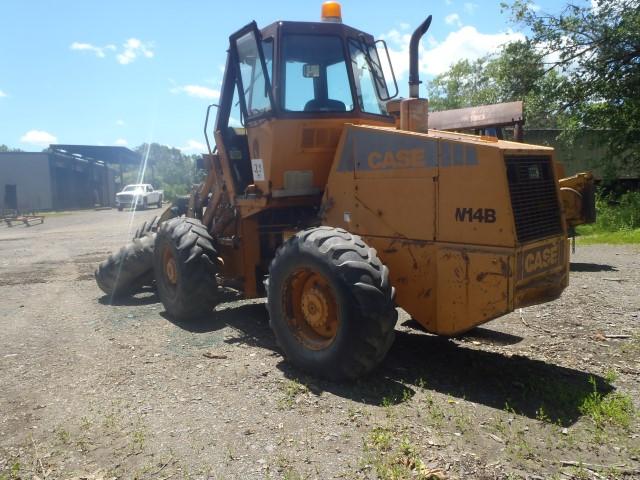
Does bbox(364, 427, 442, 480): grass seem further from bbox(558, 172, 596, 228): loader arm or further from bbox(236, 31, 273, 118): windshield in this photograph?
bbox(558, 172, 596, 228): loader arm

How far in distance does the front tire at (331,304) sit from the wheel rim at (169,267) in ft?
6.75

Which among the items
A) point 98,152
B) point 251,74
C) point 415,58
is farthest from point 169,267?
point 98,152

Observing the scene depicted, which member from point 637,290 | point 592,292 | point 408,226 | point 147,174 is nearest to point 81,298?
point 408,226

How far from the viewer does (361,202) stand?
507 centimetres

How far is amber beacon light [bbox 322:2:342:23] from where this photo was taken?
228 inches

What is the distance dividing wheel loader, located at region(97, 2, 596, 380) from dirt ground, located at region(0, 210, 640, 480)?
450 millimetres

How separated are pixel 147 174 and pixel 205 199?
66.3 meters

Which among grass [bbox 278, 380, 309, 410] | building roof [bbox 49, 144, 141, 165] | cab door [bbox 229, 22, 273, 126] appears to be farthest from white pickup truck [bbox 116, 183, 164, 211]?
grass [bbox 278, 380, 309, 410]

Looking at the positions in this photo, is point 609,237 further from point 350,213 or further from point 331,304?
point 331,304

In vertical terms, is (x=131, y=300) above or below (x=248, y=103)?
below

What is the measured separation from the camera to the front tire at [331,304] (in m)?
4.12

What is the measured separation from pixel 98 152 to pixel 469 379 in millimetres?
47579

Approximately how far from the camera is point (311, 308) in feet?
15.3

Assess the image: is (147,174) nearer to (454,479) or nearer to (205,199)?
(205,199)
